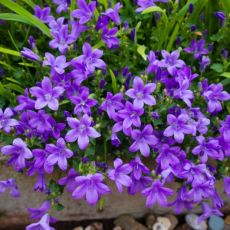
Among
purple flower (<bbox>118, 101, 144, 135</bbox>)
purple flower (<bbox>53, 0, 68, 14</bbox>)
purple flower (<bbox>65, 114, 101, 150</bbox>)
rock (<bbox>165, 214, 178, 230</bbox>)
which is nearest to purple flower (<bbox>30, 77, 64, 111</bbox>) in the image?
purple flower (<bbox>65, 114, 101, 150</bbox>)

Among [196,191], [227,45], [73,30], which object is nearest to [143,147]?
[196,191]

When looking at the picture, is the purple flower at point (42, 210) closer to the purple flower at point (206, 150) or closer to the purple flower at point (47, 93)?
the purple flower at point (47, 93)

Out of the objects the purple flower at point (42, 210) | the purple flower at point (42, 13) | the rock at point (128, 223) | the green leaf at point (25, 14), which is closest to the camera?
the purple flower at point (42, 210)

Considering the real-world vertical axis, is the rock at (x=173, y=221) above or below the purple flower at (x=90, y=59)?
below

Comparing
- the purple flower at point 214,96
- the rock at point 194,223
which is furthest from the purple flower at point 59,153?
the rock at point 194,223

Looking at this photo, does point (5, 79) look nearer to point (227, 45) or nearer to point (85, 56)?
point (85, 56)

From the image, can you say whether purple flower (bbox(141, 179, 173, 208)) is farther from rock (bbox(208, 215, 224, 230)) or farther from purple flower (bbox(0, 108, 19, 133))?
rock (bbox(208, 215, 224, 230))
